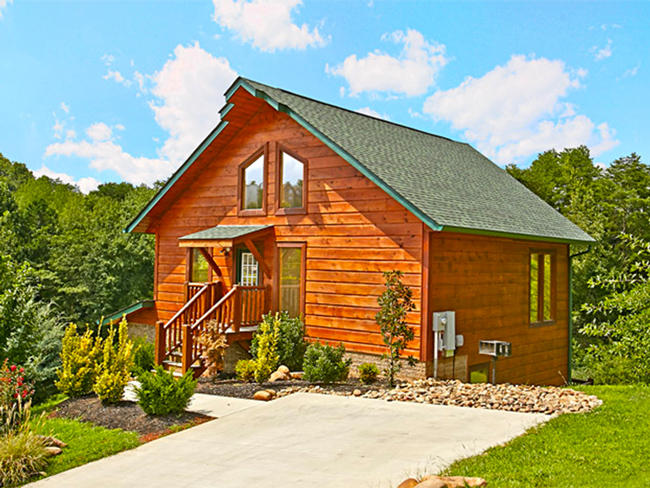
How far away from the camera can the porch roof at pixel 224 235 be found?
14.6 meters

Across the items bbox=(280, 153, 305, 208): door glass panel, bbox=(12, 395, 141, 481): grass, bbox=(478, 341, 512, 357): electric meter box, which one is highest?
bbox=(280, 153, 305, 208): door glass panel

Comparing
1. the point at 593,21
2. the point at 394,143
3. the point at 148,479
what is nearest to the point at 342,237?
the point at 394,143

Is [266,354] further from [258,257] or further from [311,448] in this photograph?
[311,448]

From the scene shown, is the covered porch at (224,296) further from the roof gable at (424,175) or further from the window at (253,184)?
the roof gable at (424,175)

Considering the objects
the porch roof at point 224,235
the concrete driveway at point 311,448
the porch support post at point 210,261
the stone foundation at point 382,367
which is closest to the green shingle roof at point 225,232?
the porch roof at point 224,235

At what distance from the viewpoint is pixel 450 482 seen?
5801mm

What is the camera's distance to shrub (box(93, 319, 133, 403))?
10453mm

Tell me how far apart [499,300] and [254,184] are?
694 cm

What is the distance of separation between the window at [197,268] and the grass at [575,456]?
37.4 ft

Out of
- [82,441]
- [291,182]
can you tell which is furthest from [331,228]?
[82,441]

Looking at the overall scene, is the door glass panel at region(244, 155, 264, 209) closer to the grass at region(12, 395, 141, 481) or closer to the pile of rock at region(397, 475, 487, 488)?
the grass at region(12, 395, 141, 481)

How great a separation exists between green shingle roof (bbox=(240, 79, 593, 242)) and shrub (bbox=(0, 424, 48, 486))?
7655 mm

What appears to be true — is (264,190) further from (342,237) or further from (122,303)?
(122,303)

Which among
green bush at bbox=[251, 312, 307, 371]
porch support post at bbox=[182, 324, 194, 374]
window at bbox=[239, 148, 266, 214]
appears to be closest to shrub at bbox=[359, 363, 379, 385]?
green bush at bbox=[251, 312, 307, 371]
